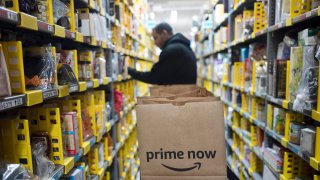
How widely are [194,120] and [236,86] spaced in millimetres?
2258

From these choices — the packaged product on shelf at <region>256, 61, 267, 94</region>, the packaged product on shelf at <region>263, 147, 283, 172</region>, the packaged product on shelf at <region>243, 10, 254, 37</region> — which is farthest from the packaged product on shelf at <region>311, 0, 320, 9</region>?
the packaged product on shelf at <region>243, 10, 254, 37</region>

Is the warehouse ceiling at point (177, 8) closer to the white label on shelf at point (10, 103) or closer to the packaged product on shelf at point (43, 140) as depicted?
the packaged product on shelf at point (43, 140)

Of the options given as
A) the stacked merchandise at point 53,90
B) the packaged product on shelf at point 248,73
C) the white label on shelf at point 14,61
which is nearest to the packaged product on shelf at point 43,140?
the stacked merchandise at point 53,90

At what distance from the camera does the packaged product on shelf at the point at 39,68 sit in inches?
51.3

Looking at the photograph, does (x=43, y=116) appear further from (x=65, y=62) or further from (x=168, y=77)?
(x=168, y=77)

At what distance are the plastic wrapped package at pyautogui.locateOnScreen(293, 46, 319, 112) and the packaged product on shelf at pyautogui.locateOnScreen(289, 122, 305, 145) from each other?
212 mm

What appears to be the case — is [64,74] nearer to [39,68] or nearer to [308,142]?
[39,68]

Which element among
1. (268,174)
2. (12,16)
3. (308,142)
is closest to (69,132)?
(12,16)

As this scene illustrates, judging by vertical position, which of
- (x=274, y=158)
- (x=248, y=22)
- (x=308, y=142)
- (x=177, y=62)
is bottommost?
(x=274, y=158)

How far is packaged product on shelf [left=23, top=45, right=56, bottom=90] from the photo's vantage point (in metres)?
1.30

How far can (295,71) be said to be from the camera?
1787 mm

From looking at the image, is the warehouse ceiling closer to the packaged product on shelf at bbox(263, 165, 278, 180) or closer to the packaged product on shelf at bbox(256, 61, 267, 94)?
the packaged product on shelf at bbox(256, 61, 267, 94)

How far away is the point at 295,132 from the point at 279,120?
0.94ft

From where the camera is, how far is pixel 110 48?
8.86 ft
